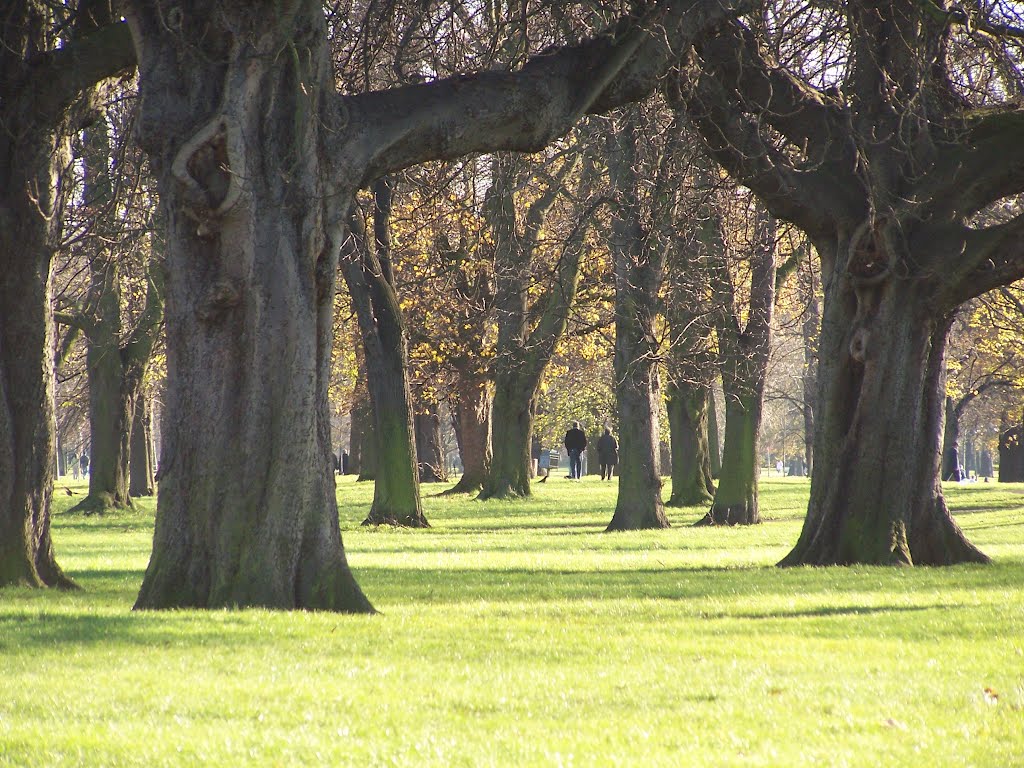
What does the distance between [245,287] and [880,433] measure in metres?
7.73

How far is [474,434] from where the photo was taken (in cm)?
3888

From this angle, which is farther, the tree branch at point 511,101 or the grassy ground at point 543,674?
the tree branch at point 511,101

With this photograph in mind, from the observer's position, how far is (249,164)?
396 inches

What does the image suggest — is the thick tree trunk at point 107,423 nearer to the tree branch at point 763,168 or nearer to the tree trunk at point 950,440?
the tree branch at point 763,168

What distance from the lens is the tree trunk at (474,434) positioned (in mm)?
37656

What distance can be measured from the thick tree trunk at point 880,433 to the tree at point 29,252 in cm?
790

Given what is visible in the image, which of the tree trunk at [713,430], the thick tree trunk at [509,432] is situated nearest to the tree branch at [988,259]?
the thick tree trunk at [509,432]

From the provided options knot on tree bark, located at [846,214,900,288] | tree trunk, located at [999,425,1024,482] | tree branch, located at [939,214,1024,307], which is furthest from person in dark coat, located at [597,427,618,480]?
tree branch, located at [939,214,1024,307]

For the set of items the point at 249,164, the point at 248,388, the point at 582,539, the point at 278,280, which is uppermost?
the point at 249,164

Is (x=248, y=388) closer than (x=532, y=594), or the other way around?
(x=248, y=388)

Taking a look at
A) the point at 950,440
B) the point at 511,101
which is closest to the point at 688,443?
the point at 511,101

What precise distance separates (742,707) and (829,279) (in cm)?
1003

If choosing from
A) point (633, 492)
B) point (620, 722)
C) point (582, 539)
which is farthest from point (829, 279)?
point (620, 722)

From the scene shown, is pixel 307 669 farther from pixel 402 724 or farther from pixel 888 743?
pixel 888 743
